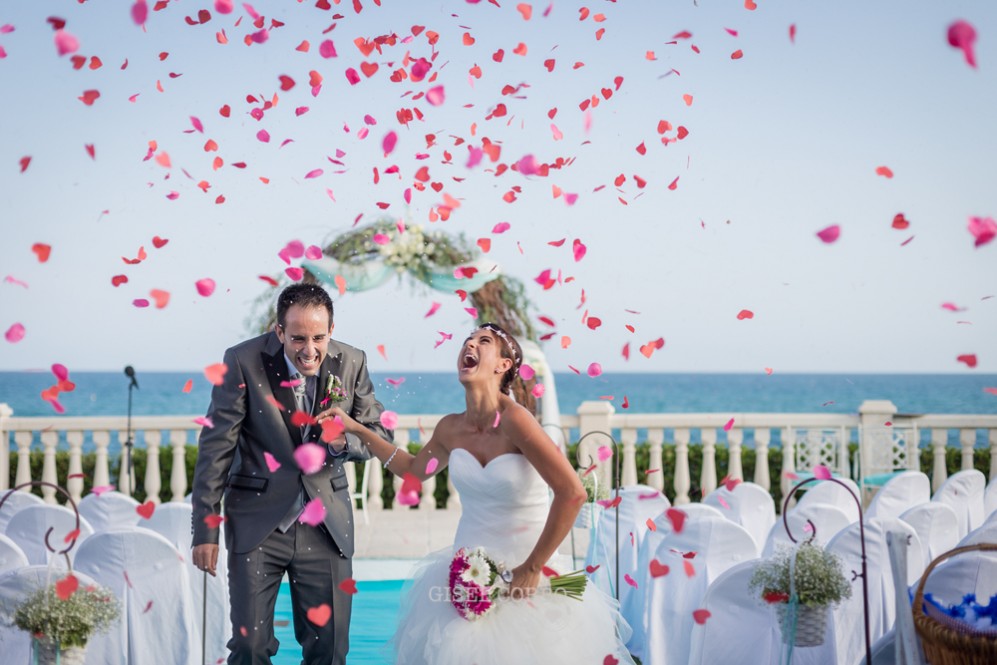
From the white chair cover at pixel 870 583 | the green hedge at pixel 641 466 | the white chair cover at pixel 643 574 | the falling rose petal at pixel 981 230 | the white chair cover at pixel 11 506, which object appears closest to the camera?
the falling rose petal at pixel 981 230

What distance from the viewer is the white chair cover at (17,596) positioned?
11.1 ft

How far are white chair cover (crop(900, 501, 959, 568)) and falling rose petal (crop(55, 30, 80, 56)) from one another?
3.93m

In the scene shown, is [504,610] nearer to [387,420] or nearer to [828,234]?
[387,420]

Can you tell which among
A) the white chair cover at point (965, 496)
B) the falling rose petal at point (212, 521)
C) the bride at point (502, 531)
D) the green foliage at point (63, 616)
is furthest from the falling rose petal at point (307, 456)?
the white chair cover at point (965, 496)

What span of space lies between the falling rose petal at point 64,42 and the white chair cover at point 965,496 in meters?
4.82

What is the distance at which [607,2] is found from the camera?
475cm

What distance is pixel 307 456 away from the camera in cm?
334

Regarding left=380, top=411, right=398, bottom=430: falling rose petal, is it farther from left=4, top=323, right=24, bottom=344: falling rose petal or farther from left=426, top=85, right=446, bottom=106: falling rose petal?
left=426, top=85, right=446, bottom=106: falling rose petal

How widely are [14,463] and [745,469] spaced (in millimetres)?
7615

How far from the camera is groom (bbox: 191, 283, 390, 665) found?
10.8 ft

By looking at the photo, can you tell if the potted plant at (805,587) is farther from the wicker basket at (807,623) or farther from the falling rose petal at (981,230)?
the falling rose petal at (981,230)

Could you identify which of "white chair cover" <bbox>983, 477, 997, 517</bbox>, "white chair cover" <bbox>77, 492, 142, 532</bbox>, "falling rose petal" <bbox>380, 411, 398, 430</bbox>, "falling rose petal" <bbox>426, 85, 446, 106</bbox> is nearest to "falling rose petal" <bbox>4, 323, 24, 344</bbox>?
"falling rose petal" <bbox>380, 411, 398, 430</bbox>

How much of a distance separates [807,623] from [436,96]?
2.54m

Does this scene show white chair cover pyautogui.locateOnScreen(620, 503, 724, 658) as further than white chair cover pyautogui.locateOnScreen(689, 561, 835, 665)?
Yes
